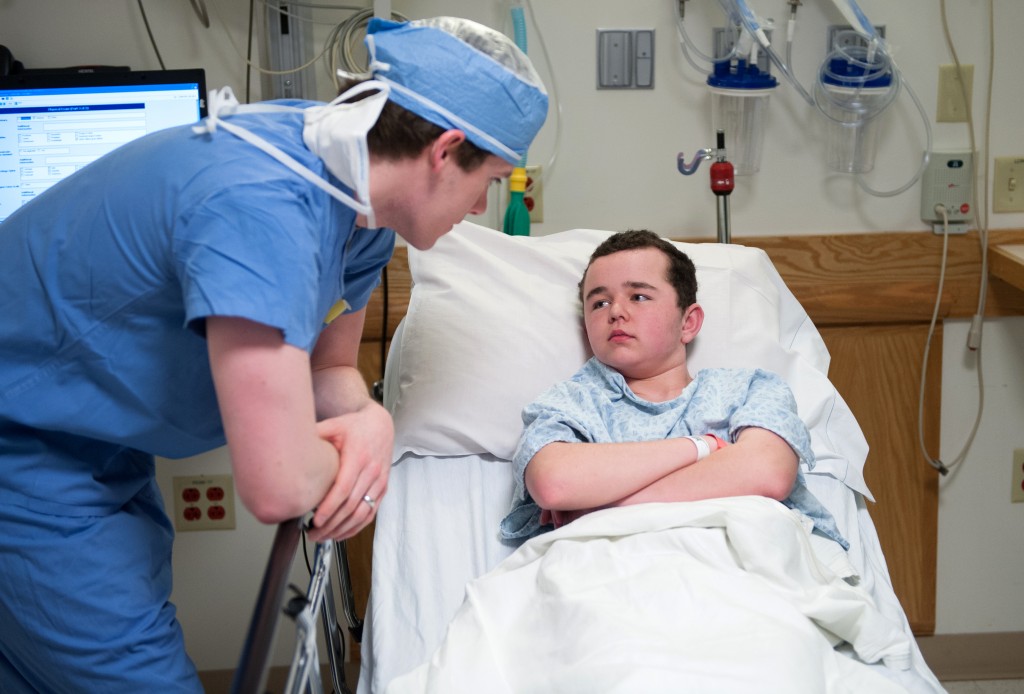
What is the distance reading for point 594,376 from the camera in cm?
191

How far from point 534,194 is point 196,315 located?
1480 mm

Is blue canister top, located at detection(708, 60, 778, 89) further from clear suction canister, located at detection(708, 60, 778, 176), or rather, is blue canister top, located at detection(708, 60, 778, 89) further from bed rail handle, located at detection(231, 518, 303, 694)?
bed rail handle, located at detection(231, 518, 303, 694)

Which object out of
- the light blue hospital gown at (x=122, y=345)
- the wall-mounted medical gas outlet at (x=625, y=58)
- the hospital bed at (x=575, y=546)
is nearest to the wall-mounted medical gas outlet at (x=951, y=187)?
the hospital bed at (x=575, y=546)

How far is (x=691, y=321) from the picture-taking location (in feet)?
6.44

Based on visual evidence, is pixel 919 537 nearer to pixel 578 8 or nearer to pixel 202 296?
pixel 578 8

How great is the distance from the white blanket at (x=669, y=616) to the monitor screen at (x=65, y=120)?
1.26 metres

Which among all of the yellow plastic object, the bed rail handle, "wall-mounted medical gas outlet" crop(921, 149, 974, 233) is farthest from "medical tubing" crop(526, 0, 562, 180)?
the bed rail handle

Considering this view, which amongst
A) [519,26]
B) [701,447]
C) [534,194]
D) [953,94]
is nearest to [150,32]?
[519,26]

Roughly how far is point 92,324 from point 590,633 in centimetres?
72

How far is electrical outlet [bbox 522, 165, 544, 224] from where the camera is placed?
2.42 meters

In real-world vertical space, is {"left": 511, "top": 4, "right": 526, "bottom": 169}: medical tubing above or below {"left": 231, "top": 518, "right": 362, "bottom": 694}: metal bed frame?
above

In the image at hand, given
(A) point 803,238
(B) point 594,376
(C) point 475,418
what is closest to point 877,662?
(B) point 594,376

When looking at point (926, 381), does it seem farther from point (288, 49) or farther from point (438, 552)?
point (288, 49)

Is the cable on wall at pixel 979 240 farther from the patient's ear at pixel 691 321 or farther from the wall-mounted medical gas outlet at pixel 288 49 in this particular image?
the wall-mounted medical gas outlet at pixel 288 49
